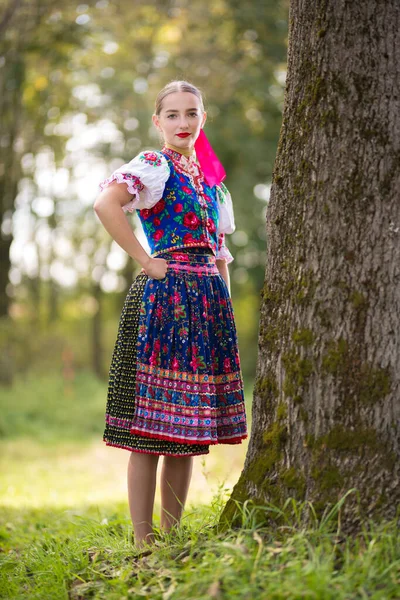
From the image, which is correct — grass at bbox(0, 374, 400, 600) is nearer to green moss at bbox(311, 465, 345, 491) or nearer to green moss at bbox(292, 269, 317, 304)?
green moss at bbox(311, 465, 345, 491)

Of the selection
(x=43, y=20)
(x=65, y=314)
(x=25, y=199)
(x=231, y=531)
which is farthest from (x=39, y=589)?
(x=65, y=314)

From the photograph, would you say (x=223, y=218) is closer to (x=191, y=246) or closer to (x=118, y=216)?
(x=191, y=246)

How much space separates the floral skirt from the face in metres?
0.47

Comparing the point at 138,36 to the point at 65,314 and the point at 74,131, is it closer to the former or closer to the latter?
the point at 74,131

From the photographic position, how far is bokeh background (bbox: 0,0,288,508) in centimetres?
1106

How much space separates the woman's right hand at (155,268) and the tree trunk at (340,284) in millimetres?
556

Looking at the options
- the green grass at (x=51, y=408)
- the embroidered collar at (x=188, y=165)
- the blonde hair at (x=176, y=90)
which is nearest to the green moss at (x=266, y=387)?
the embroidered collar at (x=188, y=165)

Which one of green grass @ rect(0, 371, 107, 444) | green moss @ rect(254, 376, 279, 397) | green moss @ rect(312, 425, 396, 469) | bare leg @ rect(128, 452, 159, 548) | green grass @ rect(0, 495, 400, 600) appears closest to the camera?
green grass @ rect(0, 495, 400, 600)

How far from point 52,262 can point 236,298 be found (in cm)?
487

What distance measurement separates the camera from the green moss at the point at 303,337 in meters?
2.46

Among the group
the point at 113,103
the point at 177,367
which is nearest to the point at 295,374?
the point at 177,367

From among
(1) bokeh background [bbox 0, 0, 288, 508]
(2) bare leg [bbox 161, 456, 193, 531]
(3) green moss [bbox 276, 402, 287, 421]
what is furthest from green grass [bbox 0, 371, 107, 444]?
(3) green moss [bbox 276, 402, 287, 421]

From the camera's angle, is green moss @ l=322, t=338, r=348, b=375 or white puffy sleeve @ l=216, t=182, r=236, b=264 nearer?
green moss @ l=322, t=338, r=348, b=375

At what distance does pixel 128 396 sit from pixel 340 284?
101 cm
